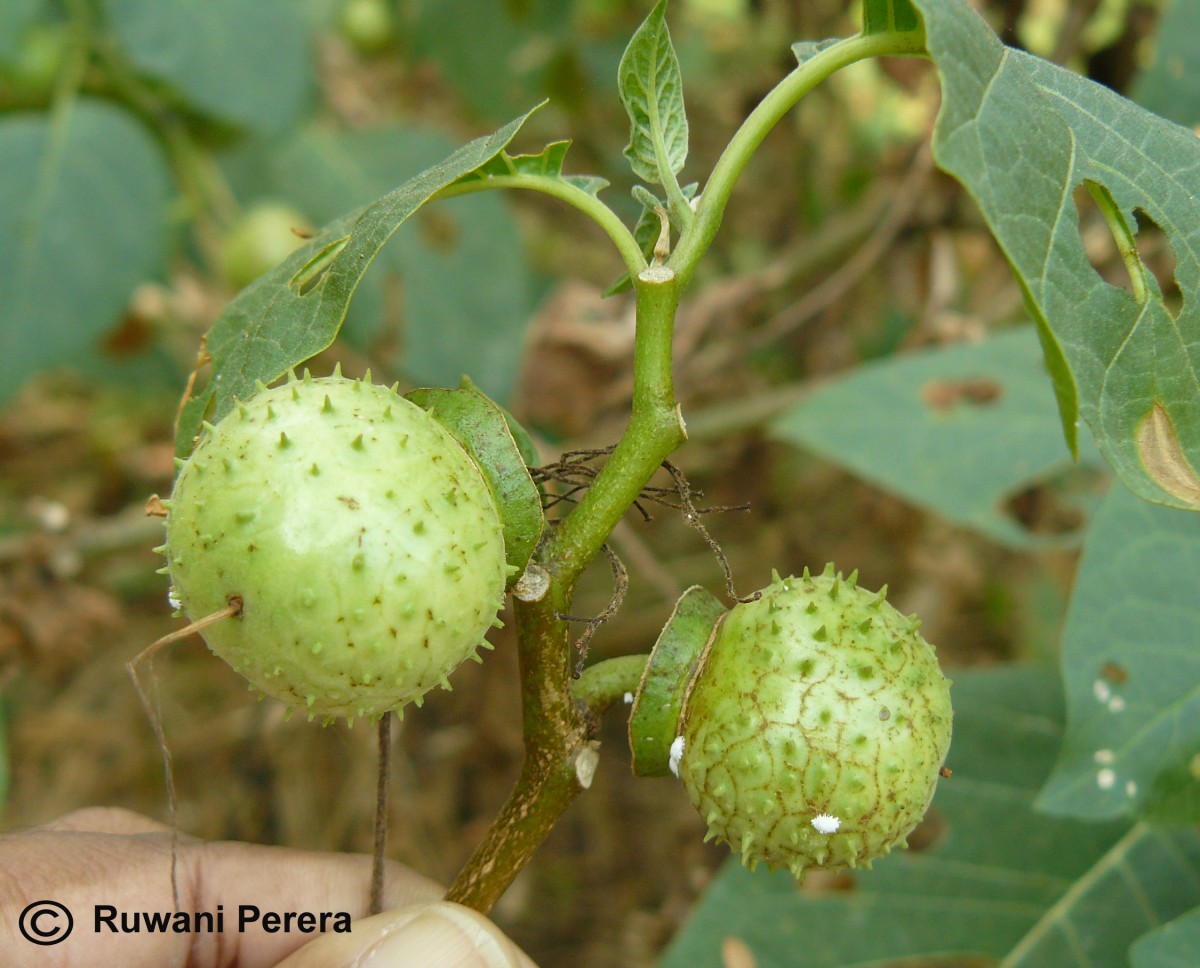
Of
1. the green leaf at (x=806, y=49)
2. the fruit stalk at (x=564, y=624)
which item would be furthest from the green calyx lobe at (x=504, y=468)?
the green leaf at (x=806, y=49)

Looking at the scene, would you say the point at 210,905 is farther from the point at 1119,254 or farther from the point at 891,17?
the point at 1119,254

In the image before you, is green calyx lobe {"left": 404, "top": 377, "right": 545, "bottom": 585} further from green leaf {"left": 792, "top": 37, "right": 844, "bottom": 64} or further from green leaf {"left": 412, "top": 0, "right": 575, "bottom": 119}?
green leaf {"left": 412, "top": 0, "right": 575, "bottom": 119}

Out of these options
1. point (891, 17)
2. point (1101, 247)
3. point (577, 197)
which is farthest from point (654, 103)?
point (1101, 247)

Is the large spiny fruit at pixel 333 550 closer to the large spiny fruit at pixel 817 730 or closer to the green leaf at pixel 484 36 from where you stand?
the large spiny fruit at pixel 817 730

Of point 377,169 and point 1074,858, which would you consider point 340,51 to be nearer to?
point 377,169

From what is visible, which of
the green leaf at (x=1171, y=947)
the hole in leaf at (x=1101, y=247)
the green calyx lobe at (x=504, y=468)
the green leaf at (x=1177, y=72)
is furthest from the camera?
the hole in leaf at (x=1101, y=247)

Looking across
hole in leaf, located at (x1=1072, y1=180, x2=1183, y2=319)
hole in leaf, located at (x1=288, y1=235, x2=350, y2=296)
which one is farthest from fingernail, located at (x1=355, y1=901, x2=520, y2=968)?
hole in leaf, located at (x1=1072, y1=180, x2=1183, y2=319)

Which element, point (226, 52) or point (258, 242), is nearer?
point (226, 52)
